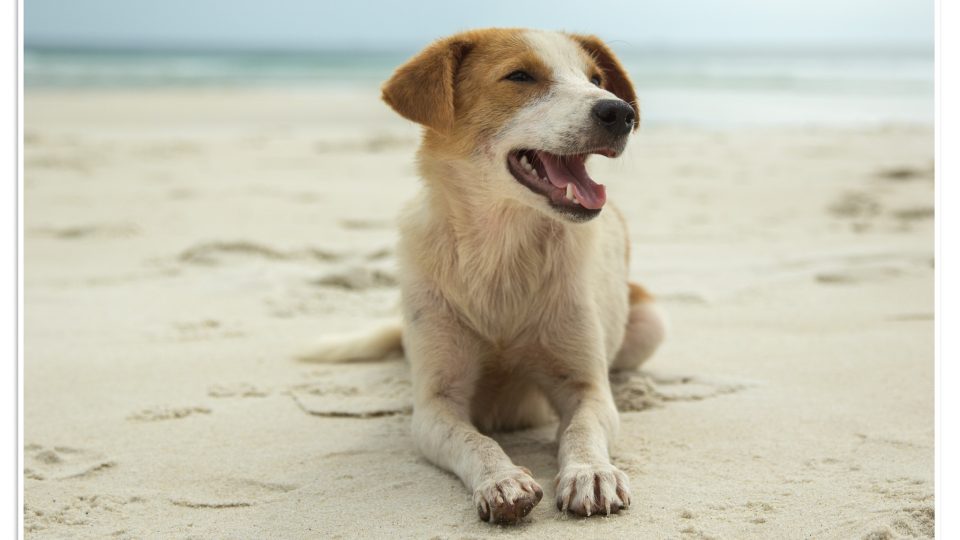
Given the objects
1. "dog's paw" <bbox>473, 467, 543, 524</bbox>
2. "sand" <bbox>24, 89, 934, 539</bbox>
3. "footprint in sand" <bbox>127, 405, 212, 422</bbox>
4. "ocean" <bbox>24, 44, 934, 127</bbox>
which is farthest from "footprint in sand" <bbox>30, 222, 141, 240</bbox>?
"ocean" <bbox>24, 44, 934, 127</bbox>

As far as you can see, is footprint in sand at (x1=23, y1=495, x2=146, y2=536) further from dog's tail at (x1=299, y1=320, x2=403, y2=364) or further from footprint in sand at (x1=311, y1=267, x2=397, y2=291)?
footprint in sand at (x1=311, y1=267, x2=397, y2=291)

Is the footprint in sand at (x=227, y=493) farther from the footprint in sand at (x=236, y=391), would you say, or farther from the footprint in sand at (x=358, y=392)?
the footprint in sand at (x=236, y=391)

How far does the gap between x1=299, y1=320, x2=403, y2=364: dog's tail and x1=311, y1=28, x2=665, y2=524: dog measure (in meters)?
1.00

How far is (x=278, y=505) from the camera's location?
10.3 ft

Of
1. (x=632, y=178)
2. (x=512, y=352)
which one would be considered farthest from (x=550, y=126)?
(x=632, y=178)

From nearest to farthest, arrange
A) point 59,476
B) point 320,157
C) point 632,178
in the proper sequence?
1. point 59,476
2. point 632,178
3. point 320,157

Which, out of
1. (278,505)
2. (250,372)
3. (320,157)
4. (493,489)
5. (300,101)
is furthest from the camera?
(300,101)

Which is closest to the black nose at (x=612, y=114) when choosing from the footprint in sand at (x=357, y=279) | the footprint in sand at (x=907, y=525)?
the footprint in sand at (x=907, y=525)

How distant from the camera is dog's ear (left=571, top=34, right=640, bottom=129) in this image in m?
4.06

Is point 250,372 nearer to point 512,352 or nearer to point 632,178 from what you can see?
point 512,352

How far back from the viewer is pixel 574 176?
350 centimetres

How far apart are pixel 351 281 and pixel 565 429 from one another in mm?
2940

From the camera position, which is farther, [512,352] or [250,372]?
[250,372]

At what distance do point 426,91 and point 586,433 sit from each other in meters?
1.40
